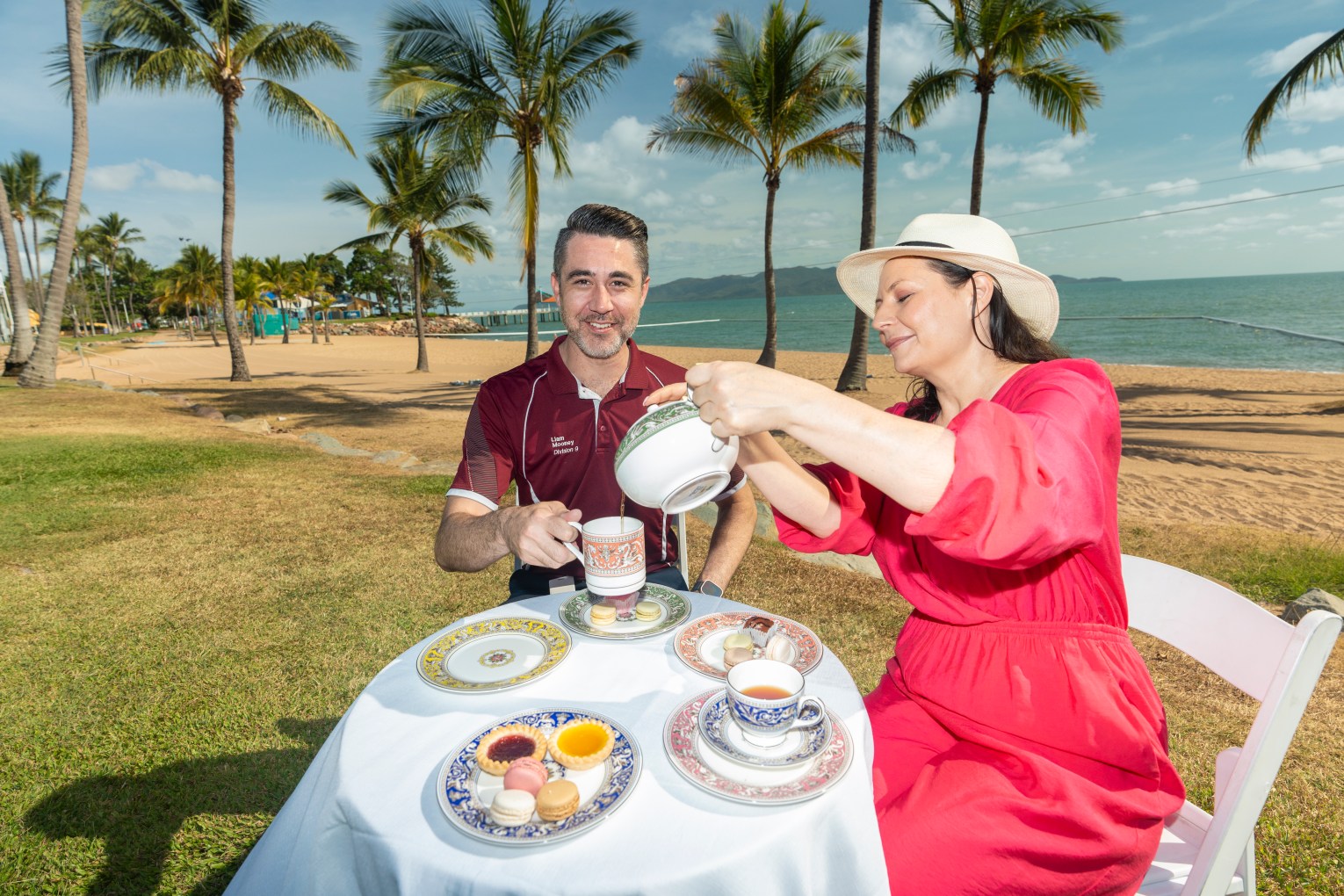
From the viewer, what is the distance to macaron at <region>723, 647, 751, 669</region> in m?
1.58

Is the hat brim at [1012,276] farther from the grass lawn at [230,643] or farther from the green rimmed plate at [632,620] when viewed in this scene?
the grass lawn at [230,643]

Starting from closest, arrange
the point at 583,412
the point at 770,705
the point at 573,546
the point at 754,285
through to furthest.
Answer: the point at 770,705, the point at 573,546, the point at 583,412, the point at 754,285

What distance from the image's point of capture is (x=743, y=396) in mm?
1302

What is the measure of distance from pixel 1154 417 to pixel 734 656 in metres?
14.2

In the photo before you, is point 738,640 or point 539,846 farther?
point 738,640

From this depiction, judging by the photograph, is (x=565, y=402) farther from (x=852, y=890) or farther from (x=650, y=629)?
(x=852, y=890)

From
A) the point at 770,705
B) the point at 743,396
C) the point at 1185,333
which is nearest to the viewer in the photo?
the point at 770,705

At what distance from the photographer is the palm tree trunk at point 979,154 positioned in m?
13.9

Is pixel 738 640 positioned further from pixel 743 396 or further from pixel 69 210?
pixel 69 210

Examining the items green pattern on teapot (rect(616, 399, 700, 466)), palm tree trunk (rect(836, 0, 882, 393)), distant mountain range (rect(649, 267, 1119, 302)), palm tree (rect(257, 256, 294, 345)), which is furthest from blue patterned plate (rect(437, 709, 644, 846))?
distant mountain range (rect(649, 267, 1119, 302))

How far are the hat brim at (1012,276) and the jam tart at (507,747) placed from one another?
1.56 metres

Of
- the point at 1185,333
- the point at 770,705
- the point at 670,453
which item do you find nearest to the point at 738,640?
the point at 770,705

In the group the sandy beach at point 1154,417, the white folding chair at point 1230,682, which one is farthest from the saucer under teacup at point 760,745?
the sandy beach at point 1154,417

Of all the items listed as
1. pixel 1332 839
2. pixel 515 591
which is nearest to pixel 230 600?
pixel 515 591
